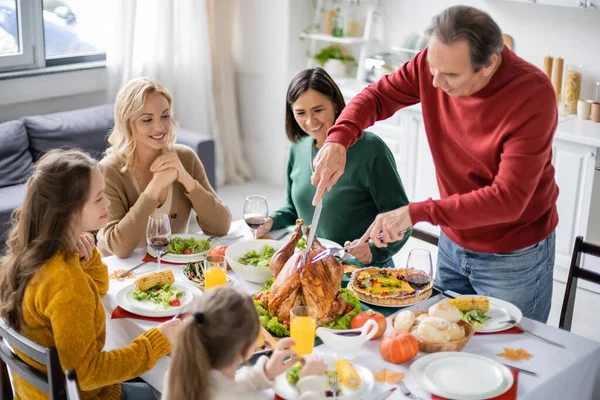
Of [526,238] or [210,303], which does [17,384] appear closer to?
[210,303]

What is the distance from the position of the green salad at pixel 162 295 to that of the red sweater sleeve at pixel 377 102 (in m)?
0.65

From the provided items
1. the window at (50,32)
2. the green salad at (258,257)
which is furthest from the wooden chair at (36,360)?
the window at (50,32)

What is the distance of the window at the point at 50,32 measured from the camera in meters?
4.76

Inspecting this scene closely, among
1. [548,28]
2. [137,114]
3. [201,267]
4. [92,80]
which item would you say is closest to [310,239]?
[201,267]

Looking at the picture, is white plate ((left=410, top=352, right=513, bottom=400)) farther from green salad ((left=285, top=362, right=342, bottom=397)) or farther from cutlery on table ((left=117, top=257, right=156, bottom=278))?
cutlery on table ((left=117, top=257, right=156, bottom=278))

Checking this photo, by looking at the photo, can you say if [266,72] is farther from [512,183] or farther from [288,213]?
[512,183]

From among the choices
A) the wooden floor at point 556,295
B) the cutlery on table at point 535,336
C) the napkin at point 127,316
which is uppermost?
the cutlery on table at point 535,336

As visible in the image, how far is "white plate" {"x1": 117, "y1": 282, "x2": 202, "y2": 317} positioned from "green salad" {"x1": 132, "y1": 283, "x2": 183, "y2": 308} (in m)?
0.01

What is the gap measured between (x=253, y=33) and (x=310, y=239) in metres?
3.77

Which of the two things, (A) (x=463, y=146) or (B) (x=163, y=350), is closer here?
(B) (x=163, y=350)

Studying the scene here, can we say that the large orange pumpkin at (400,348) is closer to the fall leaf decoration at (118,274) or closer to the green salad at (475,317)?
the green salad at (475,317)

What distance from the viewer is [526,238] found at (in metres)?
2.24

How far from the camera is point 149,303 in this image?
2.16 m

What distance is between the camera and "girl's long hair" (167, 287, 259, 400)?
1.49 m
